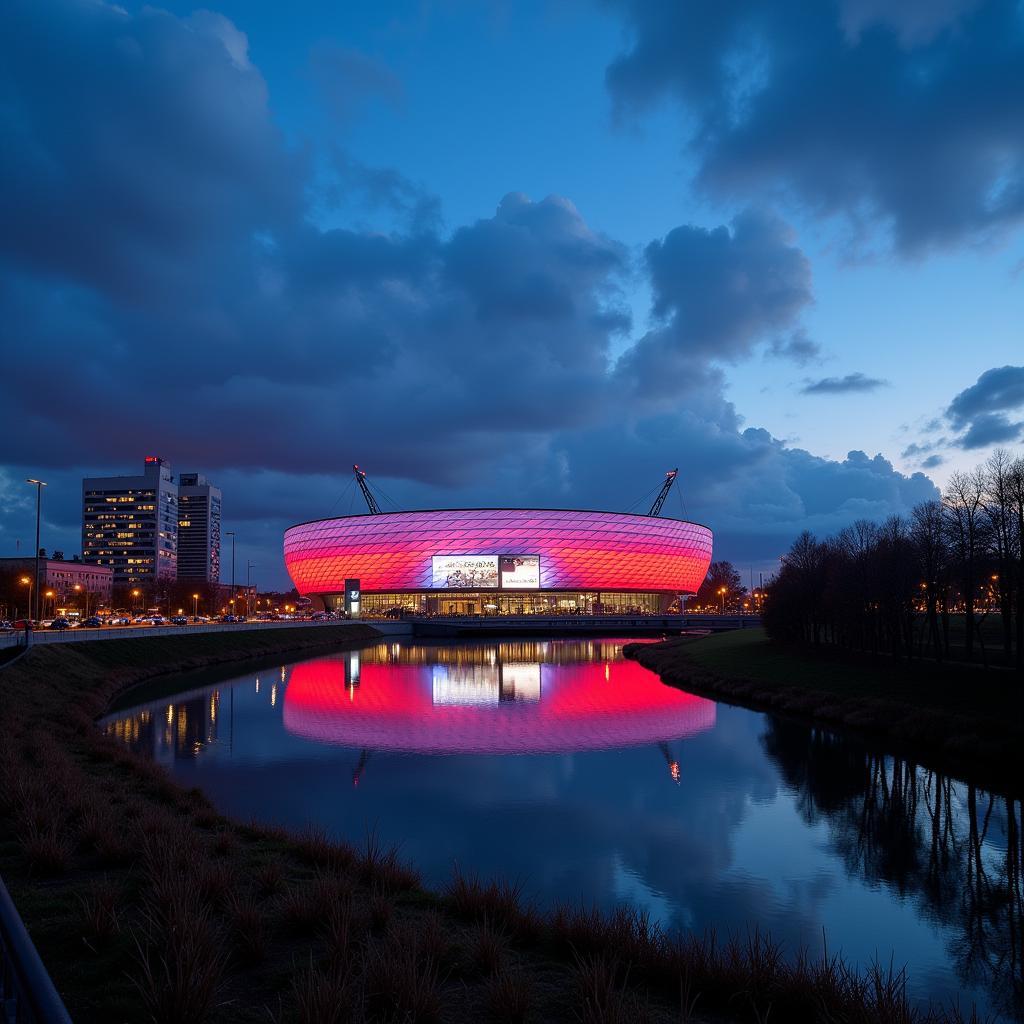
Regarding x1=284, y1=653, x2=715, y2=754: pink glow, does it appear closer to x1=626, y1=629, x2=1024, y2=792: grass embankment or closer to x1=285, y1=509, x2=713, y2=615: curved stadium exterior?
x1=626, y1=629, x2=1024, y2=792: grass embankment

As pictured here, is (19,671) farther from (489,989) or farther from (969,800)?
(969,800)

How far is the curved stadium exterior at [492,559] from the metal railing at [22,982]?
152198 millimetres

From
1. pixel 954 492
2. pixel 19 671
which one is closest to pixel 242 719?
pixel 19 671

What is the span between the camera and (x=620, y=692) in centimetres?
4834

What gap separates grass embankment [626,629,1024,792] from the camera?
26453mm

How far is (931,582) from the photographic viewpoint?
45594 millimetres

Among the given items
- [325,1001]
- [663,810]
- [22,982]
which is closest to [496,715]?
[663,810]

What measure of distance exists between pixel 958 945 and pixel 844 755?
16.5 metres

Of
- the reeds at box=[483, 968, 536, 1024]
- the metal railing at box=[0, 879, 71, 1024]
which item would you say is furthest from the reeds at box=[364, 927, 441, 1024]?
the metal railing at box=[0, 879, 71, 1024]

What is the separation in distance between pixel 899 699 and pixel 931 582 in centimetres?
1402

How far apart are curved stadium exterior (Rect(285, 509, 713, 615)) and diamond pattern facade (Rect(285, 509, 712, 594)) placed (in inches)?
8.0

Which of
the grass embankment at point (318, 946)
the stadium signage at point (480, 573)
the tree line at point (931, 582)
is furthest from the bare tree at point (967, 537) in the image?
the stadium signage at point (480, 573)

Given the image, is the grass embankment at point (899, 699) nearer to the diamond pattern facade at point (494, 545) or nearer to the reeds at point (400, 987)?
the reeds at point (400, 987)

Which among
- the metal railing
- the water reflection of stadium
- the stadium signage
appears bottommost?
the water reflection of stadium
